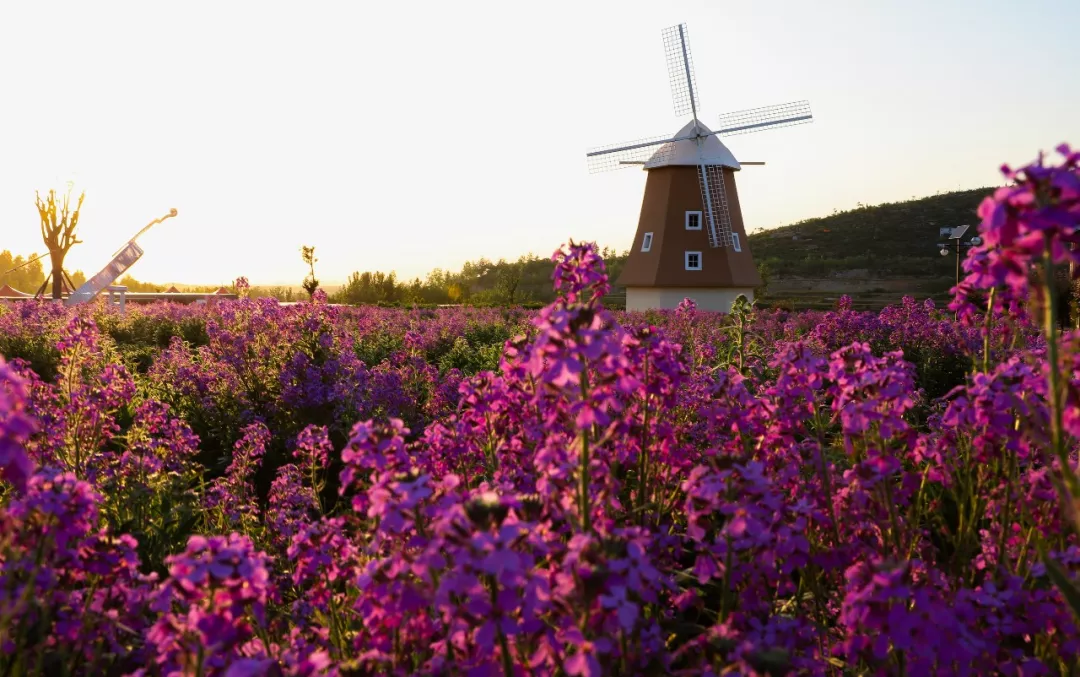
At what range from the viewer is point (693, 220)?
30.3 meters

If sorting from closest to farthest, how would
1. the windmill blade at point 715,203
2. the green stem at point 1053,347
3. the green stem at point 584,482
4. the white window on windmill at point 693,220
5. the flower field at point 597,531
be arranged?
the green stem at point 1053,347 < the flower field at point 597,531 < the green stem at point 584,482 < the windmill blade at point 715,203 < the white window on windmill at point 693,220

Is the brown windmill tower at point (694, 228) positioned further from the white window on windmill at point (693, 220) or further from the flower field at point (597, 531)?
the flower field at point (597, 531)

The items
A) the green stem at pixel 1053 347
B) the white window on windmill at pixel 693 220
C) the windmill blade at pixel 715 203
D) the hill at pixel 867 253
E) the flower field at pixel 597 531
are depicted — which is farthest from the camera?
the hill at pixel 867 253

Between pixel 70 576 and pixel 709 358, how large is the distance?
661 cm

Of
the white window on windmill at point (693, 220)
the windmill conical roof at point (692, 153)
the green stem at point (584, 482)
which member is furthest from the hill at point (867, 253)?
the green stem at point (584, 482)

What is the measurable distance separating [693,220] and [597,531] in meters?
28.9

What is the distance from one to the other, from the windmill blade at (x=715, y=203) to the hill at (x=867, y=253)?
20683mm

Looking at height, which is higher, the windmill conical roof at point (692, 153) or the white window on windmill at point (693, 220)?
the windmill conical roof at point (692, 153)

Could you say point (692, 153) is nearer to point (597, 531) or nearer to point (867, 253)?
Result: point (597, 531)

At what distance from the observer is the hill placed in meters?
59.2

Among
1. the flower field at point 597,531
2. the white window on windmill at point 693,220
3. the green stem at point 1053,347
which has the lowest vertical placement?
the flower field at point 597,531

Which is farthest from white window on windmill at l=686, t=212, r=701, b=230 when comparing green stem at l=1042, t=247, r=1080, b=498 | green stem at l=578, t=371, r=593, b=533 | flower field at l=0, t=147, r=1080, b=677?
green stem at l=1042, t=247, r=1080, b=498

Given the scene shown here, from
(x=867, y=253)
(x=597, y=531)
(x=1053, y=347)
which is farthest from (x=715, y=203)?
(x=867, y=253)

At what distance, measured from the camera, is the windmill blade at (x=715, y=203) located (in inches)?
1172
